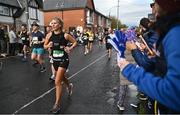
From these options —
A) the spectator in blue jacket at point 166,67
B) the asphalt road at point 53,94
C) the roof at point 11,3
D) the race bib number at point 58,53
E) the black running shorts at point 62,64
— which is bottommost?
the asphalt road at point 53,94

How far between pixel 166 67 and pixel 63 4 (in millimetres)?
65586

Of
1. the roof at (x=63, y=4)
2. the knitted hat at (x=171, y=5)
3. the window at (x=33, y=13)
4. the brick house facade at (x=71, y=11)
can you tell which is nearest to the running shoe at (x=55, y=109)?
the knitted hat at (x=171, y=5)

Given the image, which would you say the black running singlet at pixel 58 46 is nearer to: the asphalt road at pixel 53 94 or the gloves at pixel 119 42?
the asphalt road at pixel 53 94

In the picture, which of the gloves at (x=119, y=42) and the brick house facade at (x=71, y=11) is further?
the brick house facade at (x=71, y=11)

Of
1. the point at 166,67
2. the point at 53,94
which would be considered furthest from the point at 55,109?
the point at 166,67

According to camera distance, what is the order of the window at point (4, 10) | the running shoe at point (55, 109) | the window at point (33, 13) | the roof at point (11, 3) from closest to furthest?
the running shoe at point (55, 109)
the window at point (4, 10)
the roof at point (11, 3)
the window at point (33, 13)

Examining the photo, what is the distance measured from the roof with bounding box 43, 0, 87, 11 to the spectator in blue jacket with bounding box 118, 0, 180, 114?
62.9m

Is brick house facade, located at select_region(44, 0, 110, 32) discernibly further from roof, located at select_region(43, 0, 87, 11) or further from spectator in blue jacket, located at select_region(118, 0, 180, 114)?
spectator in blue jacket, located at select_region(118, 0, 180, 114)

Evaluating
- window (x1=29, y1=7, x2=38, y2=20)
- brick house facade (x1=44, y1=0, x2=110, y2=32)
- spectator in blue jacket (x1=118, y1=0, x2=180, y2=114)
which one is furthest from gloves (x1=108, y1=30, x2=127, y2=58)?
brick house facade (x1=44, y1=0, x2=110, y2=32)

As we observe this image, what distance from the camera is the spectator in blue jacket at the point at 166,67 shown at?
1924 millimetres

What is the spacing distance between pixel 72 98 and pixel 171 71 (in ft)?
19.7

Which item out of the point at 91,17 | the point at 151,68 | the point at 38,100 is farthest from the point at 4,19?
the point at 91,17

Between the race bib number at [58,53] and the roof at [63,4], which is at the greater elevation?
the roof at [63,4]

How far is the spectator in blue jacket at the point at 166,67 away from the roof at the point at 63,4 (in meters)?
62.9
